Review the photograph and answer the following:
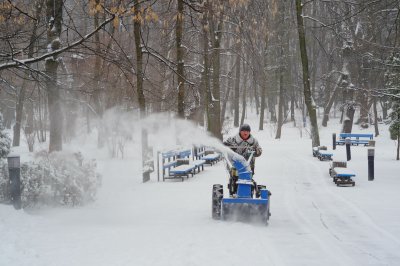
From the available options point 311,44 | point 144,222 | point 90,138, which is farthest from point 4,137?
point 311,44

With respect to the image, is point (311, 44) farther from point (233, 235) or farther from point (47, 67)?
point (233, 235)

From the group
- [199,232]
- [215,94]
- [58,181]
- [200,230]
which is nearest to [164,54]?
[215,94]

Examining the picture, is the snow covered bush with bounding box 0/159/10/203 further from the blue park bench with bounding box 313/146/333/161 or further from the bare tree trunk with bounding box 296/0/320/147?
the bare tree trunk with bounding box 296/0/320/147

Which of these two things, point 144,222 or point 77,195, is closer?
point 144,222

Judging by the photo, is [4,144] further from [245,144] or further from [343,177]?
[343,177]

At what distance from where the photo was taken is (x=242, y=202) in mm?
8992

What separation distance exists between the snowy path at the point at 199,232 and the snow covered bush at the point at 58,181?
0.35 metres

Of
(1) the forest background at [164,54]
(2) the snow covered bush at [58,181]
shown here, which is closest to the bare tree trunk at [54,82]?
→ (1) the forest background at [164,54]

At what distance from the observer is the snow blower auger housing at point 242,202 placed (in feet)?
29.4

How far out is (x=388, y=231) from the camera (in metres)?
8.79

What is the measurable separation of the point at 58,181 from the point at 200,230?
3.91 m

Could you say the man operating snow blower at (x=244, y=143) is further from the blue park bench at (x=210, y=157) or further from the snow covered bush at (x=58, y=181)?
the blue park bench at (x=210, y=157)

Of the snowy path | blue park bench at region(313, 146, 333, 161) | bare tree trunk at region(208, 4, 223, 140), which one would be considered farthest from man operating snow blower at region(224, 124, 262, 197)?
bare tree trunk at region(208, 4, 223, 140)

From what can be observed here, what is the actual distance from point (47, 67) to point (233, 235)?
878 cm
